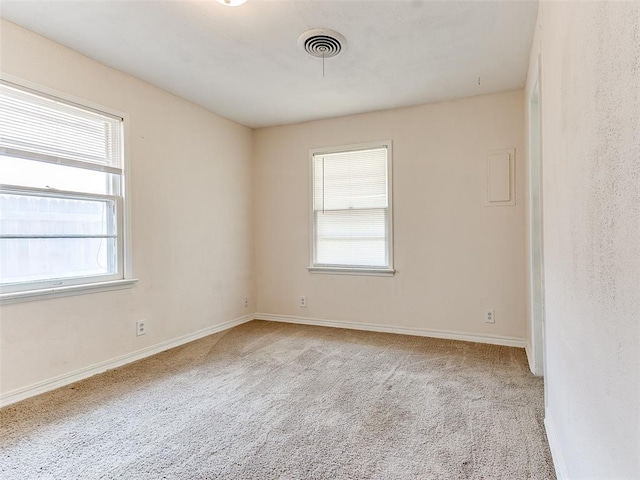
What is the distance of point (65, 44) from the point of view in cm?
267

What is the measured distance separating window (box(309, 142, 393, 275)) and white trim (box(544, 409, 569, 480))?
7.41ft

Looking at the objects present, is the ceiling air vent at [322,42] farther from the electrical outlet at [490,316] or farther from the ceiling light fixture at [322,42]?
the electrical outlet at [490,316]

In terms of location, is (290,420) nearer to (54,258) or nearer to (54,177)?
(54,258)

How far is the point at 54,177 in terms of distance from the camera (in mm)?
2697

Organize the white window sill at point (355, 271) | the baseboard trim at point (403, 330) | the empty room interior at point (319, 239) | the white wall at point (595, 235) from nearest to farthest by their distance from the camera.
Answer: the white wall at point (595, 235), the empty room interior at point (319, 239), the baseboard trim at point (403, 330), the white window sill at point (355, 271)

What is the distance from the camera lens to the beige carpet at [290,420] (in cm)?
175

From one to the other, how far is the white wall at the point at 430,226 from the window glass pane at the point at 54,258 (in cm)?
215

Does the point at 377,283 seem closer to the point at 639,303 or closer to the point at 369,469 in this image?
the point at 369,469

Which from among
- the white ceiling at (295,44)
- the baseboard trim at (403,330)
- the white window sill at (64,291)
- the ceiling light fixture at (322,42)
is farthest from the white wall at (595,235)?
the white window sill at (64,291)

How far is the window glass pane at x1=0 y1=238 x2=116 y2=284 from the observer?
2452 mm

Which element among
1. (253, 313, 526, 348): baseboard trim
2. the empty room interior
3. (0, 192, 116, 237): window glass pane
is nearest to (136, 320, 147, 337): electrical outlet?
the empty room interior

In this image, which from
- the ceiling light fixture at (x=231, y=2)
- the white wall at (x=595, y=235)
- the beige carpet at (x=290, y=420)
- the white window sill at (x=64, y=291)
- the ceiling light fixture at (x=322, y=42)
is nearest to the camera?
the white wall at (x=595, y=235)

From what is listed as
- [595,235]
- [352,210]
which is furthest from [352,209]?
[595,235]

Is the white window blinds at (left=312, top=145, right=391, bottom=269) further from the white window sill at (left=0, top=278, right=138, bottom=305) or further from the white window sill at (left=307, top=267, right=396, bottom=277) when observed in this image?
the white window sill at (left=0, top=278, right=138, bottom=305)
